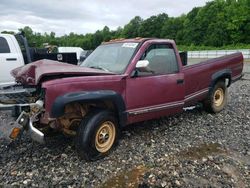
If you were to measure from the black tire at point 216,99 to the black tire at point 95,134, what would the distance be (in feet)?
10.4

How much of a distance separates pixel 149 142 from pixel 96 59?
6.13 feet

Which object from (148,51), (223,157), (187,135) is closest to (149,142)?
(187,135)

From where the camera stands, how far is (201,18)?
75.8m

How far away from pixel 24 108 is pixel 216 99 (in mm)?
4928

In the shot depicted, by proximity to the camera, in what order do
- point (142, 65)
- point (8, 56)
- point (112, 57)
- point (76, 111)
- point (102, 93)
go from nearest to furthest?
point (102, 93) → point (76, 111) → point (142, 65) → point (112, 57) → point (8, 56)

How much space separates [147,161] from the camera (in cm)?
486

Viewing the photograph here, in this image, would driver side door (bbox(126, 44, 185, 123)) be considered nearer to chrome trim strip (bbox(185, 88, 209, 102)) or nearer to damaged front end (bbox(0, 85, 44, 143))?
chrome trim strip (bbox(185, 88, 209, 102))

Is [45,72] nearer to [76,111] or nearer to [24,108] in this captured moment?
[24,108]

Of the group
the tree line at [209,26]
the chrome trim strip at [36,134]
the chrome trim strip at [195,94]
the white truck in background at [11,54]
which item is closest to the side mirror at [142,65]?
the chrome trim strip at [195,94]

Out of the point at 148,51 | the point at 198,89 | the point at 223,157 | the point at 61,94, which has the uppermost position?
the point at 148,51

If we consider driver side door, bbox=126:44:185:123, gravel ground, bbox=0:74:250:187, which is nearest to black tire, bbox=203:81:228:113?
gravel ground, bbox=0:74:250:187

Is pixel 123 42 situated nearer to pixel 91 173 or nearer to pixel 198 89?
pixel 198 89

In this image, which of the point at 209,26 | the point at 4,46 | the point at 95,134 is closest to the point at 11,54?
the point at 4,46

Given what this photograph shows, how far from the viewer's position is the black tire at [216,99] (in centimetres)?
742
